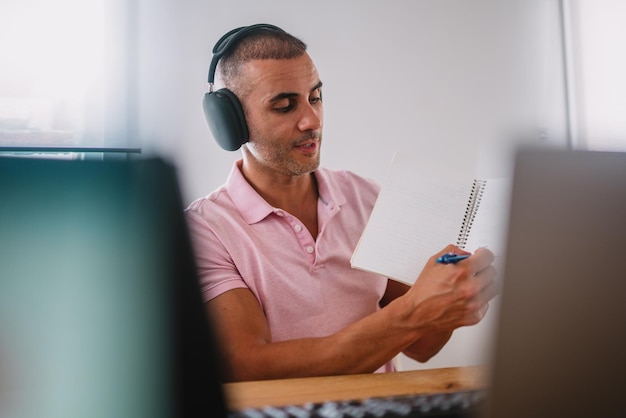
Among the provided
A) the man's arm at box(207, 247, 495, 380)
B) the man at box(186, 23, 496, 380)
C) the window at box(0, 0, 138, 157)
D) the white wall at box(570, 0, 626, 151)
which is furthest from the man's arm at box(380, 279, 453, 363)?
the white wall at box(570, 0, 626, 151)

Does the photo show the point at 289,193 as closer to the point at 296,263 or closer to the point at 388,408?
the point at 296,263

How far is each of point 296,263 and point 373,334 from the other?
0.88 feet

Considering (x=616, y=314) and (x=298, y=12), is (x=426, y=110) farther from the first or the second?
(x=616, y=314)

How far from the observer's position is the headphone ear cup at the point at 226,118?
1.21m

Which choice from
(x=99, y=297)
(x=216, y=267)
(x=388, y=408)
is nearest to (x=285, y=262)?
(x=216, y=267)

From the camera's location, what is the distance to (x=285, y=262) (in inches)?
44.6

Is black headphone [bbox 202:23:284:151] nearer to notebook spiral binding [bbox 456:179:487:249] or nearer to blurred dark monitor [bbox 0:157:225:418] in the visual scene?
notebook spiral binding [bbox 456:179:487:249]

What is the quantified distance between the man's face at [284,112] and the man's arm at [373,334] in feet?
1.30

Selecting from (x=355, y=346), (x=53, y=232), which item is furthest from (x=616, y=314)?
(x=355, y=346)

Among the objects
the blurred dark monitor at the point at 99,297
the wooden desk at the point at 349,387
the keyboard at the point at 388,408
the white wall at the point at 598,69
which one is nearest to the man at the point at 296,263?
the wooden desk at the point at 349,387

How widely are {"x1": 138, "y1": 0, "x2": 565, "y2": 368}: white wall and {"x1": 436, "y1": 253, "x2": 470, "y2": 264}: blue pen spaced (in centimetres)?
116

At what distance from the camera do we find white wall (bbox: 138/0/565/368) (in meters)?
1.99

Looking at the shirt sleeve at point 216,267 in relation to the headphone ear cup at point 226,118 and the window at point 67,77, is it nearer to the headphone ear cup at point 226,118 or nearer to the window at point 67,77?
the headphone ear cup at point 226,118

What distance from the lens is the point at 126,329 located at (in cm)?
38
